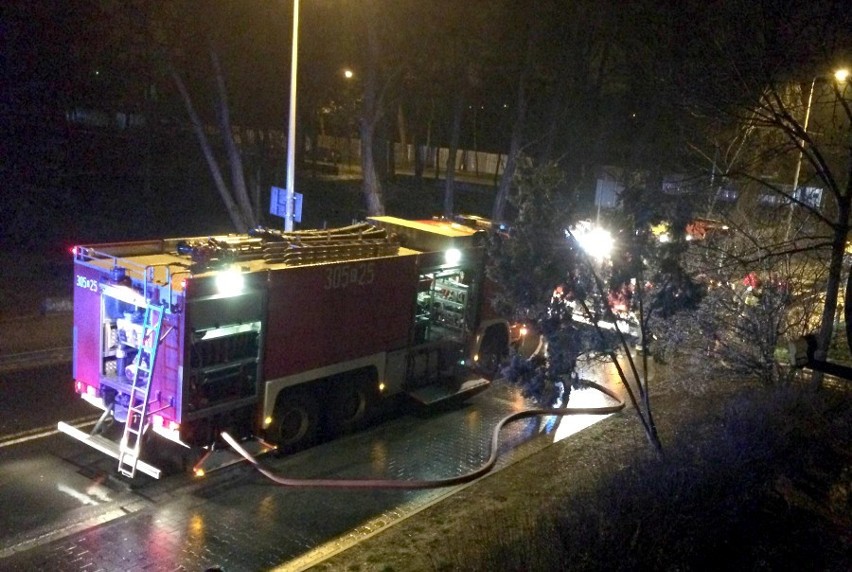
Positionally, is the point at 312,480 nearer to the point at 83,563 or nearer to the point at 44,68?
the point at 83,563

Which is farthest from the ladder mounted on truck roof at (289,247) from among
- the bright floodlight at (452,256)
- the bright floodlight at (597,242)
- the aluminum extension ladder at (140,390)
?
the bright floodlight at (597,242)

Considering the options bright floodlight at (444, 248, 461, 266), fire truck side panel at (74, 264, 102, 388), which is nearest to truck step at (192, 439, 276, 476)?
fire truck side panel at (74, 264, 102, 388)

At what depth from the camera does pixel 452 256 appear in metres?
12.1

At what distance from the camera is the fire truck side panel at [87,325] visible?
30.4 ft

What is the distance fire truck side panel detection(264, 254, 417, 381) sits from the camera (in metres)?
9.44

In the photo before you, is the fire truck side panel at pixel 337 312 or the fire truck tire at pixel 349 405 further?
the fire truck tire at pixel 349 405

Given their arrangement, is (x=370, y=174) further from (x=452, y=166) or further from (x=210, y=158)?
(x=452, y=166)

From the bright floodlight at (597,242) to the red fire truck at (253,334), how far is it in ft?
9.68

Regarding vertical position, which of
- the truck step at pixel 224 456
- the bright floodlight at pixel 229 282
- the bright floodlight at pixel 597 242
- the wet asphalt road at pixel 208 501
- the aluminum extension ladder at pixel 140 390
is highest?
the bright floodlight at pixel 597 242

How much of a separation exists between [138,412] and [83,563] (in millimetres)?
1992

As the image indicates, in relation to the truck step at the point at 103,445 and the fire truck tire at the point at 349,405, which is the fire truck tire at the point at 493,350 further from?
the truck step at the point at 103,445

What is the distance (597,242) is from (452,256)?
132 inches

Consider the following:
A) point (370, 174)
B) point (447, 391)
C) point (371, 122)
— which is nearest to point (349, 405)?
point (447, 391)

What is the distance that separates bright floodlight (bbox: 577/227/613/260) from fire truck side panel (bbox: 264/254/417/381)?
9.68 feet
